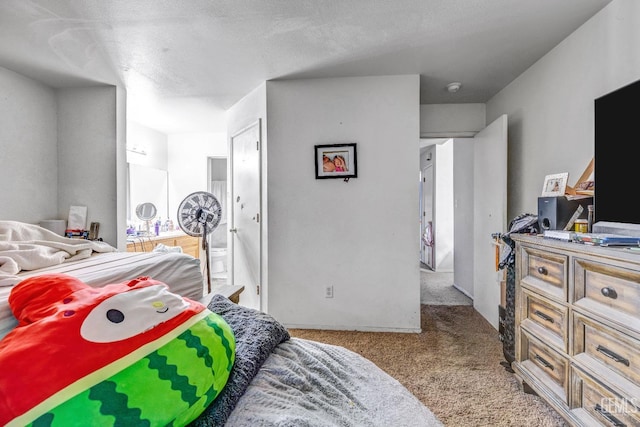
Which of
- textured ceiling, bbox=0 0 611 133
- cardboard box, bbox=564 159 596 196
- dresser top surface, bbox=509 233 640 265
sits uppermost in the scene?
textured ceiling, bbox=0 0 611 133

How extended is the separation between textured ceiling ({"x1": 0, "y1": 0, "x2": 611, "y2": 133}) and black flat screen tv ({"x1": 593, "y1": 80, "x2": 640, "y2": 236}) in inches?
30.5

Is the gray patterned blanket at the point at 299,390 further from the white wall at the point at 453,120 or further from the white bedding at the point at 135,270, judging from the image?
the white wall at the point at 453,120

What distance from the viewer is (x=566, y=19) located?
1.97 m

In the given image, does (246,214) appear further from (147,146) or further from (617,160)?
(617,160)

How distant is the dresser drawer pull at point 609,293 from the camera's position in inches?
49.3

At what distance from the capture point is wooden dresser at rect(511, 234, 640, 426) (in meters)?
1.19

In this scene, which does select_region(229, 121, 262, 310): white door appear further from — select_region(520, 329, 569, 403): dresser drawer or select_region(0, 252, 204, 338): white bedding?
select_region(520, 329, 569, 403): dresser drawer

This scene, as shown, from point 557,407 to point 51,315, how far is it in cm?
205

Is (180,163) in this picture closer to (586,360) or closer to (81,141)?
(81,141)

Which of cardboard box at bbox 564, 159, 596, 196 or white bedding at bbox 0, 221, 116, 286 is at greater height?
Result: cardboard box at bbox 564, 159, 596, 196

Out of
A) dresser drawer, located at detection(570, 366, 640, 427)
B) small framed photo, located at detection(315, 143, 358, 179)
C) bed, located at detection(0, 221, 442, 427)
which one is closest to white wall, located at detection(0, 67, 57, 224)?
bed, located at detection(0, 221, 442, 427)

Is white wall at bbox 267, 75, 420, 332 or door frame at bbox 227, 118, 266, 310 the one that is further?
door frame at bbox 227, 118, 266, 310

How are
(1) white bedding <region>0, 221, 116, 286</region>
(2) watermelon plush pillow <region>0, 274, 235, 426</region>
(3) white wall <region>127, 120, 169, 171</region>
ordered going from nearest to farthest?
1. (2) watermelon plush pillow <region>0, 274, 235, 426</region>
2. (1) white bedding <region>0, 221, 116, 286</region>
3. (3) white wall <region>127, 120, 169, 171</region>

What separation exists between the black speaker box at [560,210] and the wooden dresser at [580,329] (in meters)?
0.15
